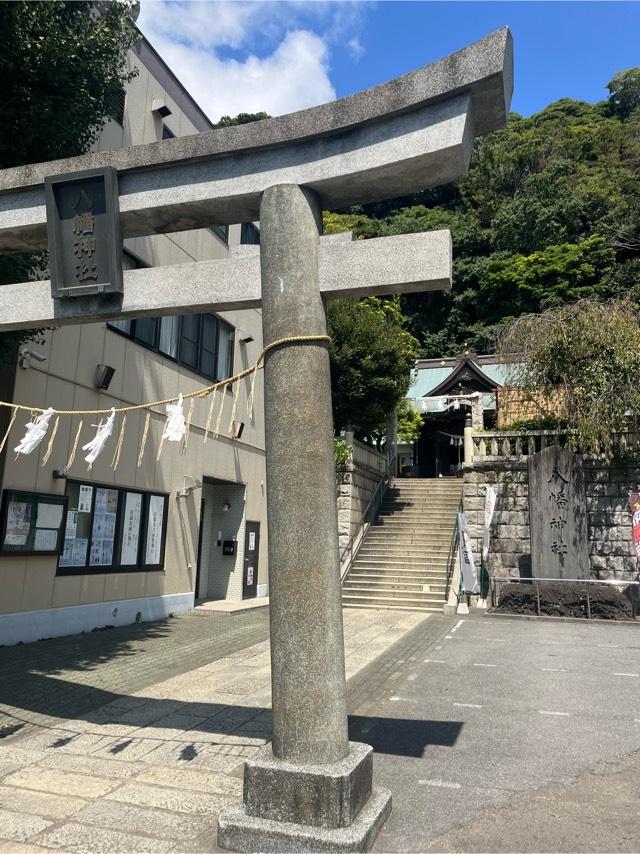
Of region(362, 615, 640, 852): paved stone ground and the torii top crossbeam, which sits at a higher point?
the torii top crossbeam

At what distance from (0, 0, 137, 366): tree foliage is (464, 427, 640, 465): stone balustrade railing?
45.6 ft

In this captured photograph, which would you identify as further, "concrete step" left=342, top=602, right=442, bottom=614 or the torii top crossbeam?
"concrete step" left=342, top=602, right=442, bottom=614

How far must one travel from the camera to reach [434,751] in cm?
568

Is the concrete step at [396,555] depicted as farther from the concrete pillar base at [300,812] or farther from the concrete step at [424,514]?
the concrete pillar base at [300,812]

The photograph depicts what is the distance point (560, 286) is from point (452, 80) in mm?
38270

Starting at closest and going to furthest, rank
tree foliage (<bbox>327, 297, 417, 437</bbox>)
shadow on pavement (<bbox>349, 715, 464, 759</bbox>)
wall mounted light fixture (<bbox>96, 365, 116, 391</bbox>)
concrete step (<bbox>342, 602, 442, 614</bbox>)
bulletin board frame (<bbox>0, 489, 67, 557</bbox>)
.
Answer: shadow on pavement (<bbox>349, 715, 464, 759</bbox>)
bulletin board frame (<bbox>0, 489, 67, 557</bbox>)
wall mounted light fixture (<bbox>96, 365, 116, 391</bbox>)
concrete step (<bbox>342, 602, 442, 614</bbox>)
tree foliage (<bbox>327, 297, 417, 437</bbox>)

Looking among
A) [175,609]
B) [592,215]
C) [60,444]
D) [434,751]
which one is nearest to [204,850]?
[434,751]

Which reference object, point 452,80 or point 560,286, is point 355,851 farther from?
point 560,286

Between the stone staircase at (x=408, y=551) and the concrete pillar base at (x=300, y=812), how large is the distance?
41.3ft

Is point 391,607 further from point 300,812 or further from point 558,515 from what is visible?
point 300,812

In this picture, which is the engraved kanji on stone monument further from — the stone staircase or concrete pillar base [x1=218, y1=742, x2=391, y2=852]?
concrete pillar base [x1=218, y1=742, x2=391, y2=852]

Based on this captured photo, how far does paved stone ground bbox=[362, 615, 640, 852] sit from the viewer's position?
4105 mm

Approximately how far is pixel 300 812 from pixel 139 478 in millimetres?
10509

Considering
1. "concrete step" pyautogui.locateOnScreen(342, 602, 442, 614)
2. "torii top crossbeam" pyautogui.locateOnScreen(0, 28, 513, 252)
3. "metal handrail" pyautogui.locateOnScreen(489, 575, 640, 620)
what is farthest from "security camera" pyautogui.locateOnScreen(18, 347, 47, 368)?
"metal handrail" pyautogui.locateOnScreen(489, 575, 640, 620)
